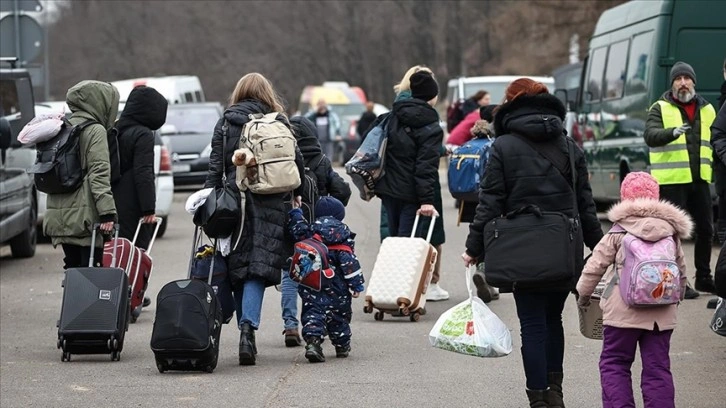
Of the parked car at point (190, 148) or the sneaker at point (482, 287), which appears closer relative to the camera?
the sneaker at point (482, 287)

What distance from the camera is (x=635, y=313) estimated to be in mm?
7023

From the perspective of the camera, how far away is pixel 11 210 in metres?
15.7

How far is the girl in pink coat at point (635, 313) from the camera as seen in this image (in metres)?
7.02

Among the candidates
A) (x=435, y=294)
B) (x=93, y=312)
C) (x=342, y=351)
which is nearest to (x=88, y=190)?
(x=93, y=312)

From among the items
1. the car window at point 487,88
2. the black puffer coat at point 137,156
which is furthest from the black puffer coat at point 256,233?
the car window at point 487,88

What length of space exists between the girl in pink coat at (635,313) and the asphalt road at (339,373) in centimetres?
99

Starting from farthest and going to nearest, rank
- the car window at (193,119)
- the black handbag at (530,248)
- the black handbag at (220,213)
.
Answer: the car window at (193,119) → the black handbag at (220,213) → the black handbag at (530,248)

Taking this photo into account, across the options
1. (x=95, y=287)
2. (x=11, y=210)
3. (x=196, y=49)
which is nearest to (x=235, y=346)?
(x=95, y=287)

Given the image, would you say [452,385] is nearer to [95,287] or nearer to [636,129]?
[95,287]

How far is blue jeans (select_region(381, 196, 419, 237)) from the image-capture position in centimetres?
1173

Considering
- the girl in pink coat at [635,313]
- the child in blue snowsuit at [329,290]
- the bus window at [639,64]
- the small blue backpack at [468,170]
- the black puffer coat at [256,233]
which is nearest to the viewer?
the girl in pink coat at [635,313]

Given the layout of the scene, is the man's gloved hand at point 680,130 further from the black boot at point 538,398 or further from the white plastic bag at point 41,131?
the black boot at point 538,398

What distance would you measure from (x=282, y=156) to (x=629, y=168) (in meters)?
8.54

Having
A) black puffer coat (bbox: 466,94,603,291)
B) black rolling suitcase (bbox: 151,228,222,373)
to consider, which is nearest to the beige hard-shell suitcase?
black rolling suitcase (bbox: 151,228,222,373)
